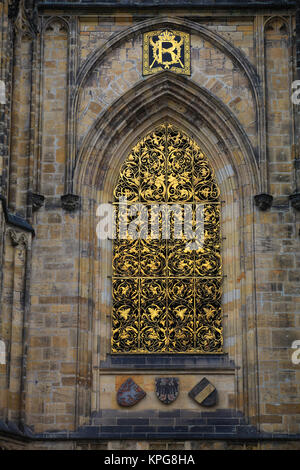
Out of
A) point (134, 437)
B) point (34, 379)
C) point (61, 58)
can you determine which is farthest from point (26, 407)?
point (61, 58)

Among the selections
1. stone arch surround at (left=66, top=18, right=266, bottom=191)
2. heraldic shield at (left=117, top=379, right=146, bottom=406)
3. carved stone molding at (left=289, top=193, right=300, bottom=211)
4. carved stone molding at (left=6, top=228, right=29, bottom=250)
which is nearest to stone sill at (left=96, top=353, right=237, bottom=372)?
heraldic shield at (left=117, top=379, right=146, bottom=406)


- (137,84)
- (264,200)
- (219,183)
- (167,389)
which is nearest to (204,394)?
(167,389)

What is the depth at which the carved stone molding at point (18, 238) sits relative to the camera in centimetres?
1864

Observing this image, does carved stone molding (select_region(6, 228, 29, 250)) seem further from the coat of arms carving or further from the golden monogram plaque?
the golden monogram plaque

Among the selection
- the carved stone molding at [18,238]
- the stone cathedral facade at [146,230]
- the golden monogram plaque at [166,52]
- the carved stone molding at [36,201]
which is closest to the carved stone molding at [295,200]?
the stone cathedral facade at [146,230]

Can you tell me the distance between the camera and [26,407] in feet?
60.7

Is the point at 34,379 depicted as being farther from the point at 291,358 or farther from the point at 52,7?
the point at 52,7

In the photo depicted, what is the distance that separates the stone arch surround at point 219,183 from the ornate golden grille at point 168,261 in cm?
17

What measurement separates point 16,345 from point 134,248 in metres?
2.78

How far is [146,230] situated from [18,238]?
2.39 m

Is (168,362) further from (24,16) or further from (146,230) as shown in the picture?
(24,16)

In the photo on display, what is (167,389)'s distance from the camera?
1894cm

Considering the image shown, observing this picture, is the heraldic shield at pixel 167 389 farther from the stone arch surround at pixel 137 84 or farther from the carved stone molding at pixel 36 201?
the stone arch surround at pixel 137 84

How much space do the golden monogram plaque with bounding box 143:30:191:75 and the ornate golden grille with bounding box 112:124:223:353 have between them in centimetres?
104
